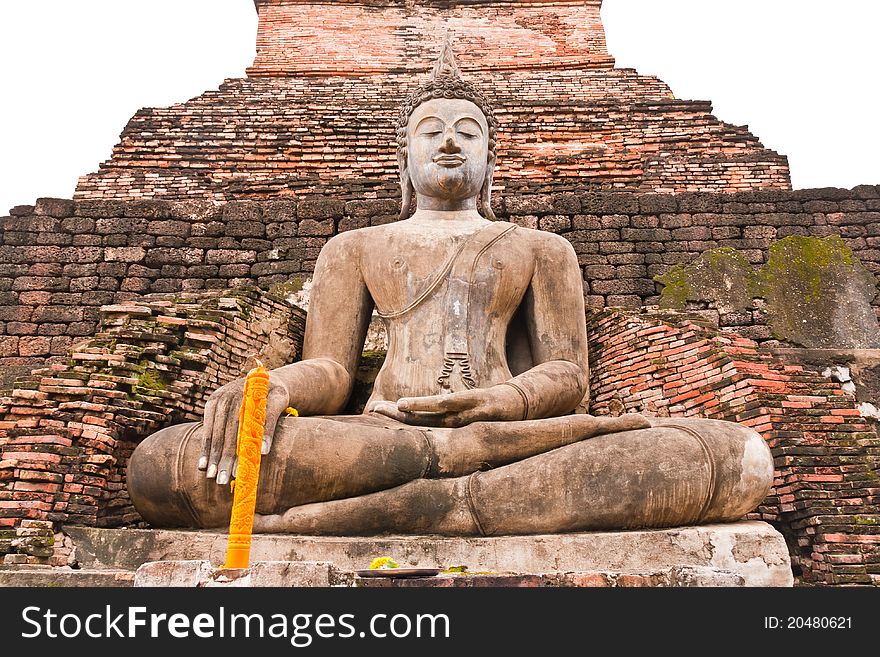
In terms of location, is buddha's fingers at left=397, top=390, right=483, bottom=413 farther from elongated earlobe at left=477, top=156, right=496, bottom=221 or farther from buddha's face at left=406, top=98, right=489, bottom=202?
elongated earlobe at left=477, top=156, right=496, bottom=221

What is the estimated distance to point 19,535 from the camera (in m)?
4.78

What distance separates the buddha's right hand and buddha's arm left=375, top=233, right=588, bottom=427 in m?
0.73

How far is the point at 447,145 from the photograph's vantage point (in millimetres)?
5629

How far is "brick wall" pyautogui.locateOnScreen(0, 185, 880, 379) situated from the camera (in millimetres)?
7793

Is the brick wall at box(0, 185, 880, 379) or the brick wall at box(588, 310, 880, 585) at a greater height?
the brick wall at box(0, 185, 880, 379)

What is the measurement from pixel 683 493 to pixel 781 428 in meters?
2.38

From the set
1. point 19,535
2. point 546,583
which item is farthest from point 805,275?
point 19,535

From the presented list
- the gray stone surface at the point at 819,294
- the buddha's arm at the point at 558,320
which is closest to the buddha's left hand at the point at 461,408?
the buddha's arm at the point at 558,320

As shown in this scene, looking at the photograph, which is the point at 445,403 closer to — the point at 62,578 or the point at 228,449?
the point at 228,449

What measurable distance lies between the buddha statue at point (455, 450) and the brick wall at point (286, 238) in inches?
112

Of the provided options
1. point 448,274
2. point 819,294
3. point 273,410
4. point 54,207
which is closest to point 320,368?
point 273,410

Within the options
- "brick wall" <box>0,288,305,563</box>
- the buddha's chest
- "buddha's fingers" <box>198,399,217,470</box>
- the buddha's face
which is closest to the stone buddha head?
the buddha's face

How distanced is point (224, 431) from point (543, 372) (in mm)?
1740
